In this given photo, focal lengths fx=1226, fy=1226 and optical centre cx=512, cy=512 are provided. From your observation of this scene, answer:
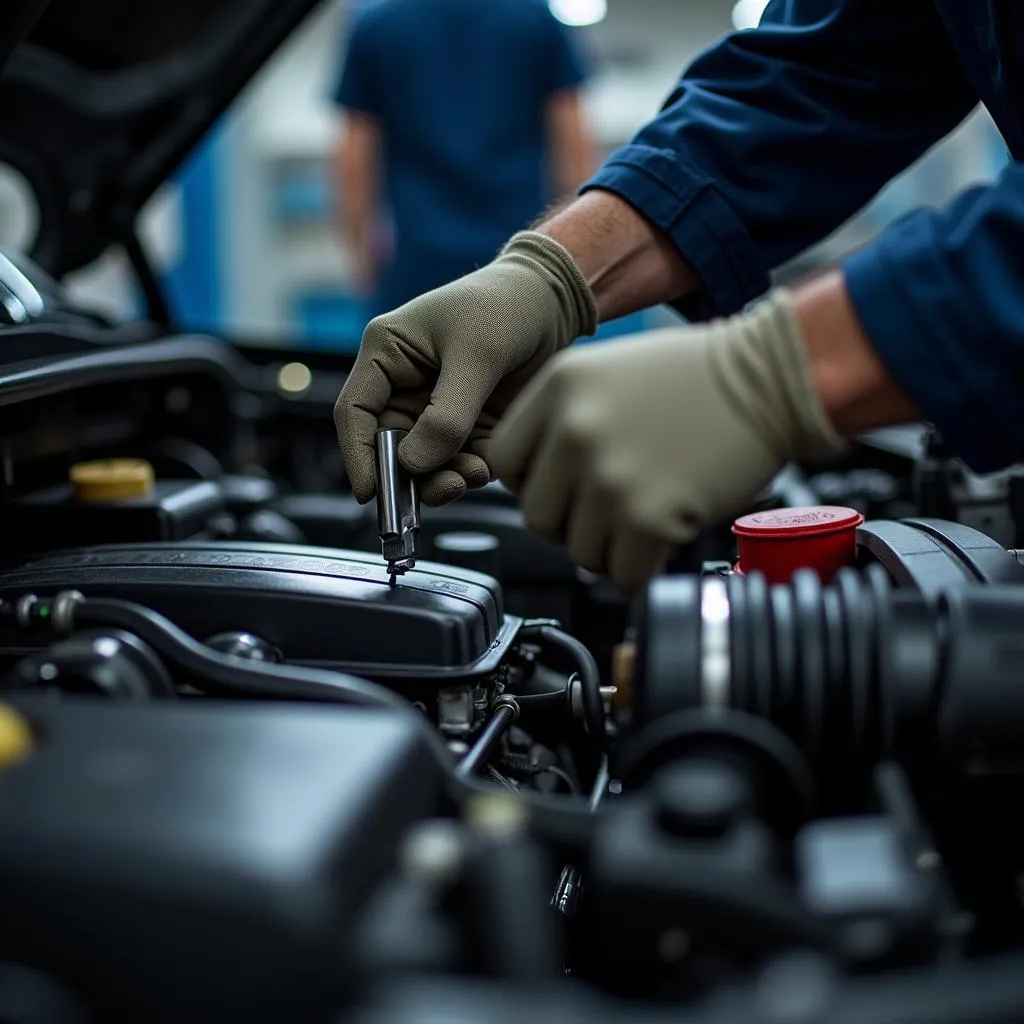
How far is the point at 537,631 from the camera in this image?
837mm

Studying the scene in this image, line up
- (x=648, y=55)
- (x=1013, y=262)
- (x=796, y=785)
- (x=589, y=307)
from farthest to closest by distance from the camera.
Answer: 1. (x=648, y=55)
2. (x=589, y=307)
3. (x=1013, y=262)
4. (x=796, y=785)

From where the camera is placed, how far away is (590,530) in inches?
26.4

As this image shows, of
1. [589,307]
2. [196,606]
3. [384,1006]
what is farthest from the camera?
[589,307]

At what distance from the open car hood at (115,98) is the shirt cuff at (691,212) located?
1.86ft

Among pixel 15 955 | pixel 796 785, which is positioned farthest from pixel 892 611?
pixel 15 955

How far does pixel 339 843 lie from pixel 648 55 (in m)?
7.55

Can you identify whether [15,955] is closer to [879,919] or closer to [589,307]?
[879,919]

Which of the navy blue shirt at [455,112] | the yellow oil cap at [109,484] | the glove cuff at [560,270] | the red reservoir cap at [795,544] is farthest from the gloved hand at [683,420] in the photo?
the navy blue shirt at [455,112]

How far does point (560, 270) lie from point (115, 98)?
75cm

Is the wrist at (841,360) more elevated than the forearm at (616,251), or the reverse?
the forearm at (616,251)

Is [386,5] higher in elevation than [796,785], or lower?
higher

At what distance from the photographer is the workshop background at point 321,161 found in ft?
21.5

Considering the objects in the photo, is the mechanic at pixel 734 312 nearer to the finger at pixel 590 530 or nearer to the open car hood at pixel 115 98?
the finger at pixel 590 530

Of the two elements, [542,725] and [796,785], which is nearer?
[796,785]
